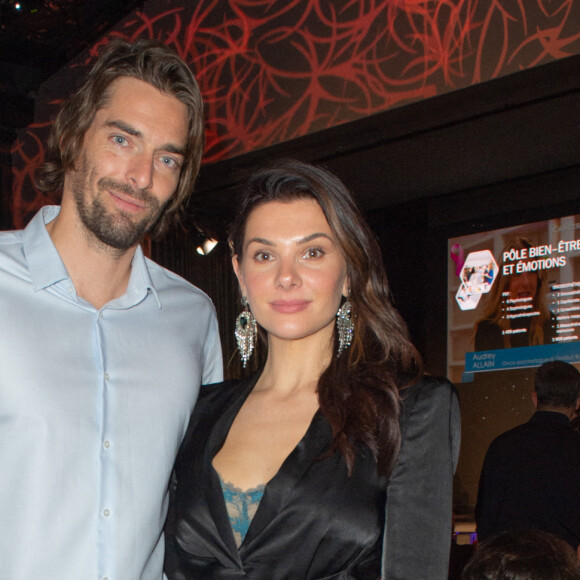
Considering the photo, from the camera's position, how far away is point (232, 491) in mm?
1794

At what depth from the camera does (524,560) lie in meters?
1.65

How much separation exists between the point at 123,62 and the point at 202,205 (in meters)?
3.92

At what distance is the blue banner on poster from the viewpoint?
213 inches

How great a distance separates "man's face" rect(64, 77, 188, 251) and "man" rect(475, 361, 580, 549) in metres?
1.99

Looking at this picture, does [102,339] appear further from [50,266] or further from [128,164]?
[128,164]

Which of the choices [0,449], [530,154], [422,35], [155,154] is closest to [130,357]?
[0,449]

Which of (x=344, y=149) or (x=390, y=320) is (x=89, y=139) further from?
(x=344, y=149)

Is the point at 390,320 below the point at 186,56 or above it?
below

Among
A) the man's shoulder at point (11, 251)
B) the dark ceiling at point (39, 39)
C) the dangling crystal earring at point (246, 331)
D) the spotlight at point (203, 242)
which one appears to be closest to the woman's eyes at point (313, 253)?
the dangling crystal earring at point (246, 331)

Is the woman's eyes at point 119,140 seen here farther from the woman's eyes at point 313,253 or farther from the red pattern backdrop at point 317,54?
the red pattern backdrop at point 317,54

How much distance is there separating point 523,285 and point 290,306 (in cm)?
410

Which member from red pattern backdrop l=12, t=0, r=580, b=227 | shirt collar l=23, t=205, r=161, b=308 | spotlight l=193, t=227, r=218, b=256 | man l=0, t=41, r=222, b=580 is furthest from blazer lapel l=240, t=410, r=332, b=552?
spotlight l=193, t=227, r=218, b=256

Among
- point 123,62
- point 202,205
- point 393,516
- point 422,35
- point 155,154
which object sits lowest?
point 393,516

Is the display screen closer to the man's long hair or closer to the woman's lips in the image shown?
the man's long hair
